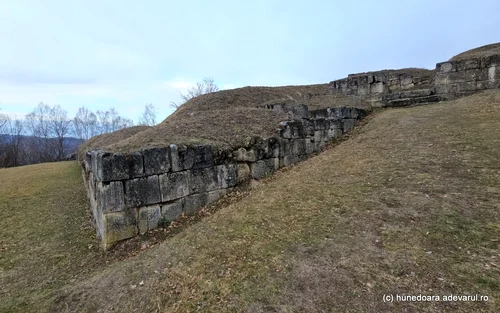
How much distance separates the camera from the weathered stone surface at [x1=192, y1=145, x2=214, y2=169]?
6.19 metres

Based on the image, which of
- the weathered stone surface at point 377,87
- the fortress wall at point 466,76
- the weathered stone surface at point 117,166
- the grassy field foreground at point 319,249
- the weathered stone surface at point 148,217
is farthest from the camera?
the weathered stone surface at point 377,87

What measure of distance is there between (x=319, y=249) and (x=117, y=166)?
146 inches

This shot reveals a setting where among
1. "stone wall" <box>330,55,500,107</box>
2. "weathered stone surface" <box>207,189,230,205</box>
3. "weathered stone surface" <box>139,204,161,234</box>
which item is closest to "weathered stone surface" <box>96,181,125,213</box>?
"weathered stone surface" <box>139,204,161,234</box>

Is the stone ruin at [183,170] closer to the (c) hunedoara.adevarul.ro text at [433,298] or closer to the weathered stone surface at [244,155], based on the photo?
the weathered stone surface at [244,155]

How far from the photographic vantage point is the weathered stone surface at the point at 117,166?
5098 mm

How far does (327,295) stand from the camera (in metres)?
3.05

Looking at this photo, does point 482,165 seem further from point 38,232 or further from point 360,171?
point 38,232

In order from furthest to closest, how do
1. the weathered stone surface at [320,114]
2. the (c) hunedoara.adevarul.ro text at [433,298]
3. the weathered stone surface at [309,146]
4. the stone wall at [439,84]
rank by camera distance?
the stone wall at [439,84] < the weathered stone surface at [320,114] < the weathered stone surface at [309,146] < the (c) hunedoara.adevarul.ro text at [433,298]

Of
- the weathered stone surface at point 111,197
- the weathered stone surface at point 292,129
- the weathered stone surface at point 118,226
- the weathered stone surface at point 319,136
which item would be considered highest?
the weathered stone surface at point 292,129

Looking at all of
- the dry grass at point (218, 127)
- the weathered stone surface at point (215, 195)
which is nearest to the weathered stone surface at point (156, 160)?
the dry grass at point (218, 127)

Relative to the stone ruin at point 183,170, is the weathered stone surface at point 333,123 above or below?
above

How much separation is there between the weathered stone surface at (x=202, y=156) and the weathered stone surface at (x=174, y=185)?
1.02 feet

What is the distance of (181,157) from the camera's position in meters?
5.98

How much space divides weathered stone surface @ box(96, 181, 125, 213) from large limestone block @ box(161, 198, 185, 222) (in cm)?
80
